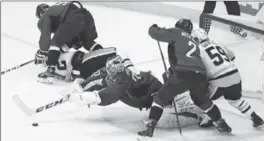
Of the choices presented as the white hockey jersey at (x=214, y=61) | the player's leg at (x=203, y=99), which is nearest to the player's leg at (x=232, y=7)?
the white hockey jersey at (x=214, y=61)

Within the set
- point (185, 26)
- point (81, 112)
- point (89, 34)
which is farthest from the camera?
point (89, 34)

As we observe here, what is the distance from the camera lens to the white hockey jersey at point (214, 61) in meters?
3.45

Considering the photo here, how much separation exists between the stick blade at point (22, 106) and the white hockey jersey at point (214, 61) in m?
0.96

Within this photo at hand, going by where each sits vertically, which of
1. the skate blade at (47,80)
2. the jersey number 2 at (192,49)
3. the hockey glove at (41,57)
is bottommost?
the skate blade at (47,80)

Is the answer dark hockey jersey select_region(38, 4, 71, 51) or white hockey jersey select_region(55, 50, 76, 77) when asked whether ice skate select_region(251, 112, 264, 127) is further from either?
dark hockey jersey select_region(38, 4, 71, 51)

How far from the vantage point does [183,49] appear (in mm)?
3396

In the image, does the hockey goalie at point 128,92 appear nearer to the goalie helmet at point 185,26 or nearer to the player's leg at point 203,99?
the player's leg at point 203,99

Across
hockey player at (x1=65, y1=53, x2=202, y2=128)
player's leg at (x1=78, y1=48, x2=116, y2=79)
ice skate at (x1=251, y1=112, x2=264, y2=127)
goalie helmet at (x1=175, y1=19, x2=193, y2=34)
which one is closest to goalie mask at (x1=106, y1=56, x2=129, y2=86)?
hockey player at (x1=65, y1=53, x2=202, y2=128)

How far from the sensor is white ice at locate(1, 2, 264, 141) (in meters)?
3.44

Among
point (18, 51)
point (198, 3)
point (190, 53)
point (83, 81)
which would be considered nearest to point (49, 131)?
point (83, 81)

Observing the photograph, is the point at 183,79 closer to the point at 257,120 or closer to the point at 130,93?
the point at 130,93

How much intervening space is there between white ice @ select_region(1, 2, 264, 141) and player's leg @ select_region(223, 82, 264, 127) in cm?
6

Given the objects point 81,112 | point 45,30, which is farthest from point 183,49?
point 45,30

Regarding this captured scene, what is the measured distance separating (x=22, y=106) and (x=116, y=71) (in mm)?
548
